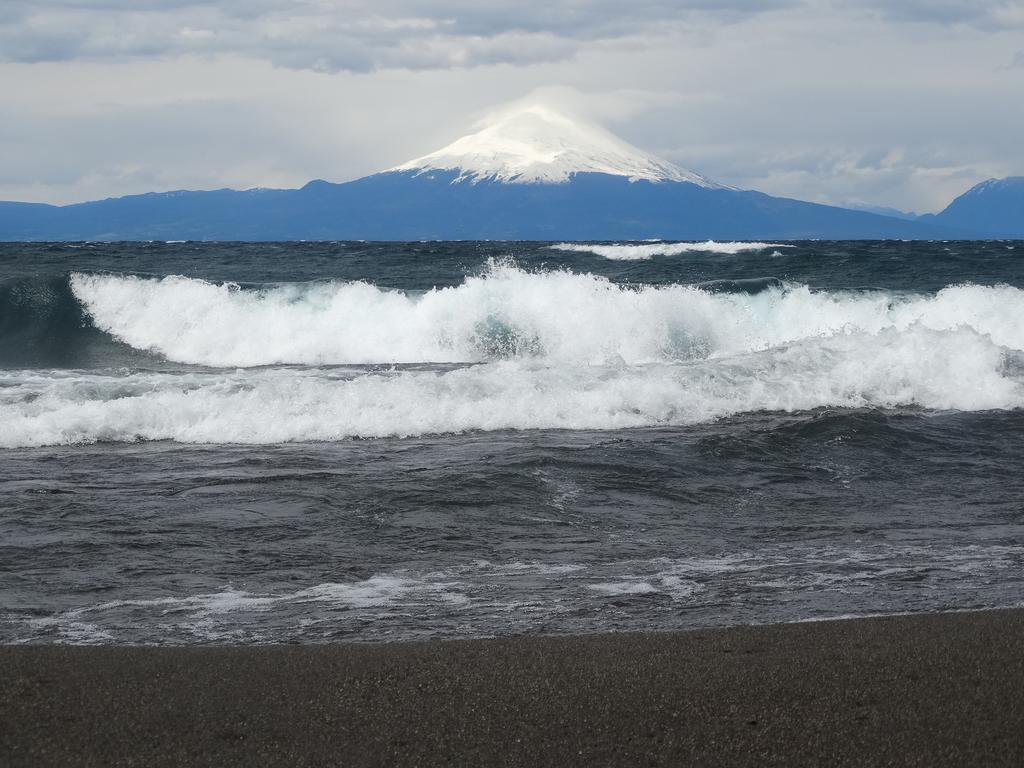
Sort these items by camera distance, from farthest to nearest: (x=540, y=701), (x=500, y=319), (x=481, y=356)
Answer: (x=500, y=319), (x=481, y=356), (x=540, y=701)

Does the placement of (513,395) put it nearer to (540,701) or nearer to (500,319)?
(540,701)

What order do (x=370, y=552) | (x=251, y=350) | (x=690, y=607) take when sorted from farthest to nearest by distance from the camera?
(x=251, y=350) < (x=370, y=552) < (x=690, y=607)

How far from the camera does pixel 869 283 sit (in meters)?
32.7

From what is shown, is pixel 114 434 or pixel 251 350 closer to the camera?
pixel 114 434

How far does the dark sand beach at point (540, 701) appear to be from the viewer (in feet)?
13.6

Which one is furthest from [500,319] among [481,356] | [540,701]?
[540,701]

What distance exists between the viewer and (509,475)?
1072 centimetres

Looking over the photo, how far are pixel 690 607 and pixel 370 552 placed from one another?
2535 mm

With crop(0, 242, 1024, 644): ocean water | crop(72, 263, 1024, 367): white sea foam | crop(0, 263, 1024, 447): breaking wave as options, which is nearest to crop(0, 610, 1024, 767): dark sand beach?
crop(0, 242, 1024, 644): ocean water

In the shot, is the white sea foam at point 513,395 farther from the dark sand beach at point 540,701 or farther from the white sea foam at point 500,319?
the dark sand beach at point 540,701

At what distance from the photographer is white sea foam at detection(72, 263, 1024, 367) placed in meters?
24.9

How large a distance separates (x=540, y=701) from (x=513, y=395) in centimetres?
1035

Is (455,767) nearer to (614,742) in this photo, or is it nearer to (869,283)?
(614,742)

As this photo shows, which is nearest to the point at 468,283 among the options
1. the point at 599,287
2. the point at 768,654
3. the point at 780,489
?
the point at 599,287
